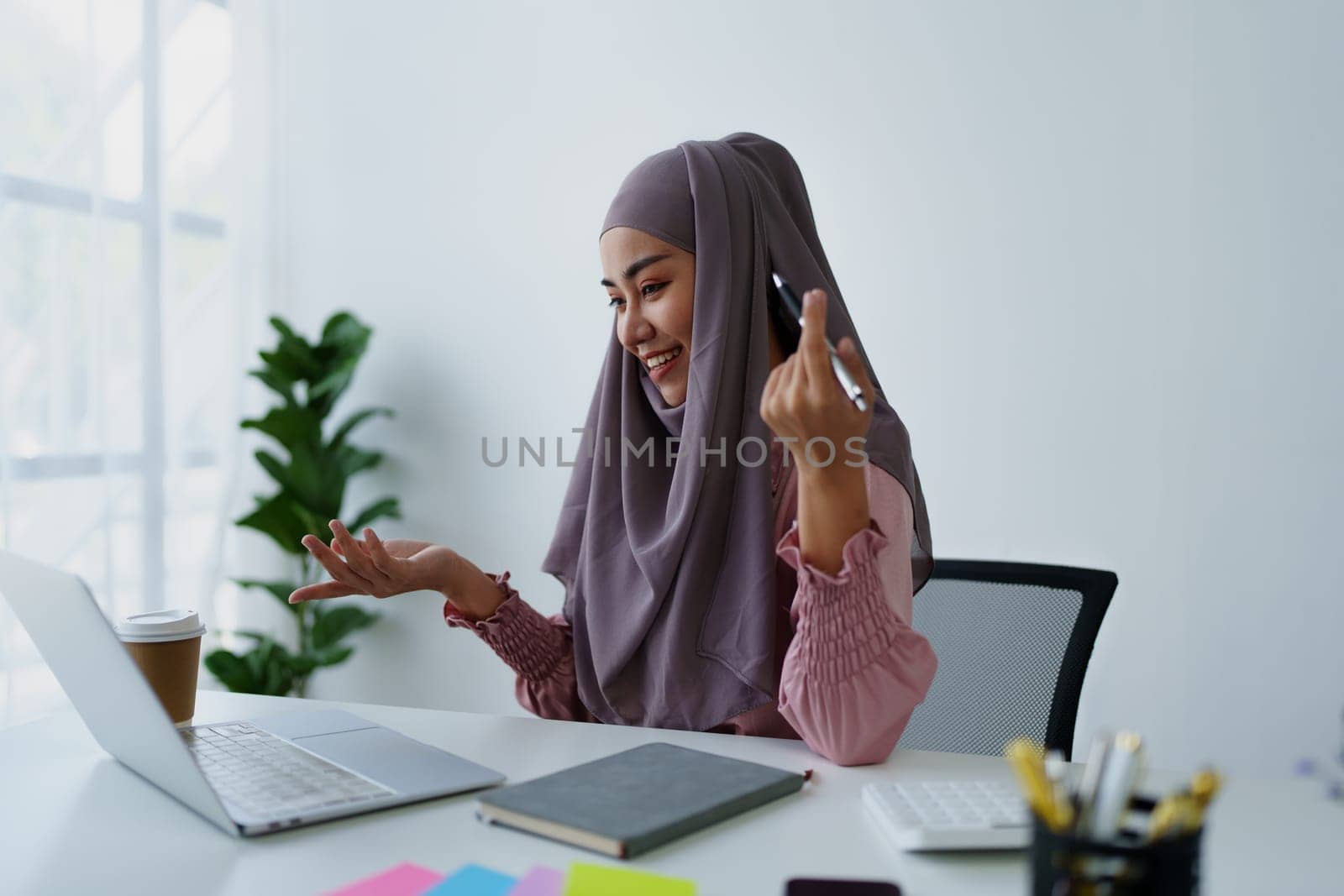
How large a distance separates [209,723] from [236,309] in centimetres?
186

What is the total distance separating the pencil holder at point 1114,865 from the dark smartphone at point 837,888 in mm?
160

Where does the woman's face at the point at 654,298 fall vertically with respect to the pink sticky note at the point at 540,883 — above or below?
above

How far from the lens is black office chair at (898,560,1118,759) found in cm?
128

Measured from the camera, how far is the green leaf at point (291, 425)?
2451mm

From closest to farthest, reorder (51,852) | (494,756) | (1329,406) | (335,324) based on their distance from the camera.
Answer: (51,852), (494,756), (1329,406), (335,324)

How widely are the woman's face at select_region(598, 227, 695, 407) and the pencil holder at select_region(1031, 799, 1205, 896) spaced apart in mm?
912

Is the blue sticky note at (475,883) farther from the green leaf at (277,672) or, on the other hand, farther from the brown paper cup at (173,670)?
the green leaf at (277,672)

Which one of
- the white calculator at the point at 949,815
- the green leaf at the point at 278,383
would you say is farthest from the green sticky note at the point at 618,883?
the green leaf at the point at 278,383

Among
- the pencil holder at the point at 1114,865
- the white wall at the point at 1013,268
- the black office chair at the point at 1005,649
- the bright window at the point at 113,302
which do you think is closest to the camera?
the pencil holder at the point at 1114,865

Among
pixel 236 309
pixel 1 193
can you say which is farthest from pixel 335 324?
pixel 1 193

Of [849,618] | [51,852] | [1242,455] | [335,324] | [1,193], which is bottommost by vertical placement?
[51,852]

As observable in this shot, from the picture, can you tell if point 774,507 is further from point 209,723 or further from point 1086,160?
point 1086,160

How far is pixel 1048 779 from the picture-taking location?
486mm

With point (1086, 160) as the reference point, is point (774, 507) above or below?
below
